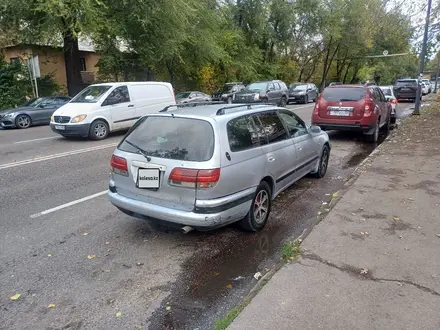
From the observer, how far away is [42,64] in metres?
24.2

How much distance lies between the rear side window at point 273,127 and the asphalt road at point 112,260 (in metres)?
1.11

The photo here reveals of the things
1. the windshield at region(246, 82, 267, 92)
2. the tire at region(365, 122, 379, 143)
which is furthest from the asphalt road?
the windshield at region(246, 82, 267, 92)

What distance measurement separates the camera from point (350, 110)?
10.1m

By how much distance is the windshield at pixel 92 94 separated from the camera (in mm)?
11320

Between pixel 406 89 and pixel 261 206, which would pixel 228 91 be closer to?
pixel 406 89

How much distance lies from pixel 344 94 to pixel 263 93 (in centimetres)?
1154

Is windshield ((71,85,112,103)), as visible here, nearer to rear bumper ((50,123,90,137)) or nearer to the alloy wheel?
rear bumper ((50,123,90,137))

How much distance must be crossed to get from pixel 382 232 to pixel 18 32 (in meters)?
18.5

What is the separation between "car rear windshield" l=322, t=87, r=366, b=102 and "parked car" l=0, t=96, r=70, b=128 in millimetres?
11429

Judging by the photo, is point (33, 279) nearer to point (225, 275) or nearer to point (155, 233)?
point (155, 233)

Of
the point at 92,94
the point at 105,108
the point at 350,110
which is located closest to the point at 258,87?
the point at 350,110

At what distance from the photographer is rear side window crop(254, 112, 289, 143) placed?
4.81m

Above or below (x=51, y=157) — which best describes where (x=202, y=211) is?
above

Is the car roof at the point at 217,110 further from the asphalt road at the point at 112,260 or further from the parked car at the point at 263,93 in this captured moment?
the parked car at the point at 263,93
